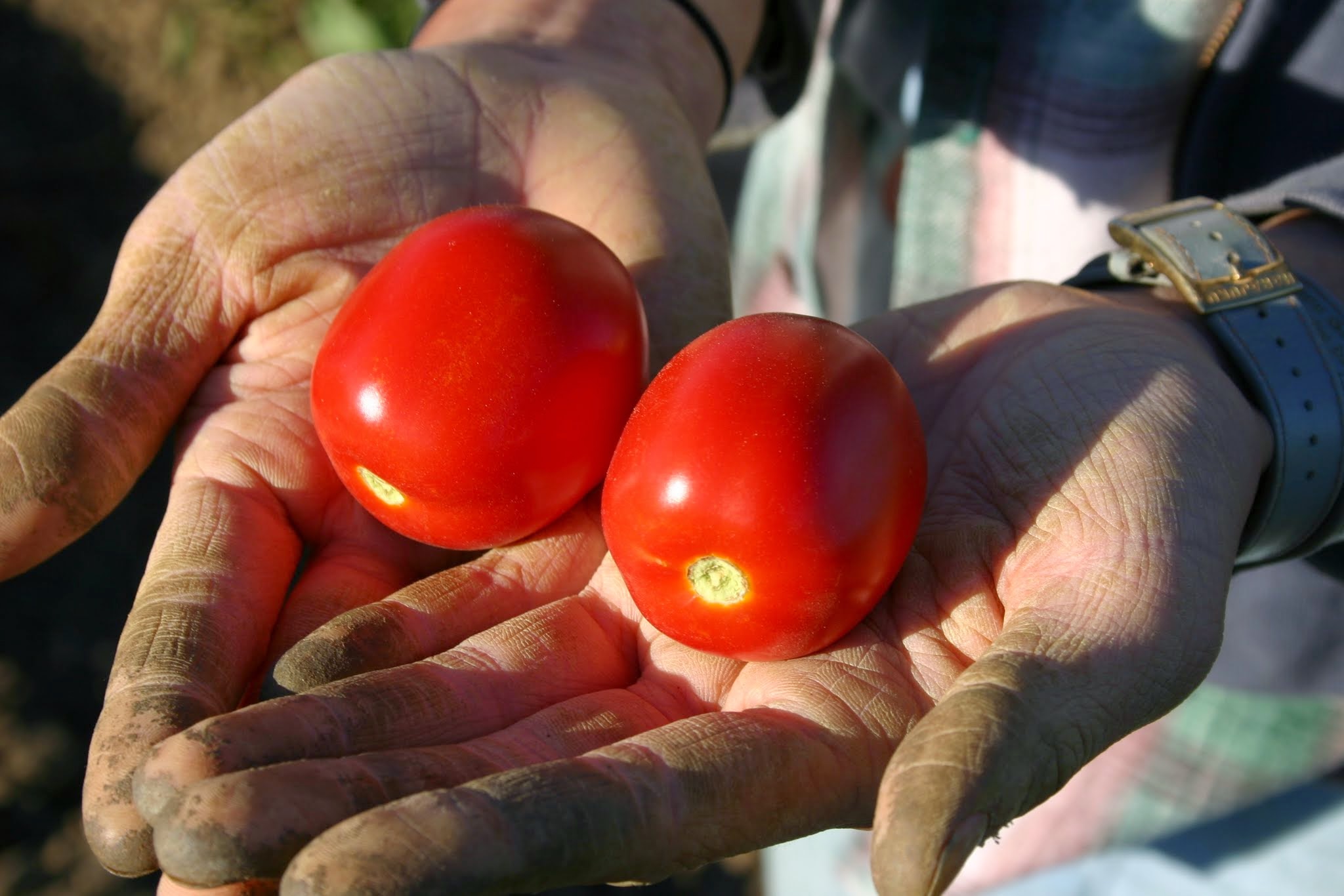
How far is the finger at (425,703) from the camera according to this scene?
1.73 metres

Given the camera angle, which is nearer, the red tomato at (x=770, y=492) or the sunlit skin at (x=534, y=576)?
the sunlit skin at (x=534, y=576)

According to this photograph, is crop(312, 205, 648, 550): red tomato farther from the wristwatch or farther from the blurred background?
the blurred background

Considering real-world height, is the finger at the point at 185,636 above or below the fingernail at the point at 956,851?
below

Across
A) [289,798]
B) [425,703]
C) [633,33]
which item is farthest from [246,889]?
[633,33]

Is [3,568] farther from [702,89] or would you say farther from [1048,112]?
[1048,112]

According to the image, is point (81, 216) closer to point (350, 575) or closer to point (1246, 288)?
A: point (350, 575)

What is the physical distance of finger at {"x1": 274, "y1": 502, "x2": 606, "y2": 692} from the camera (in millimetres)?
2064

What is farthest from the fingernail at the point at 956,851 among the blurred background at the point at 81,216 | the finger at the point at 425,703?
Result: the blurred background at the point at 81,216

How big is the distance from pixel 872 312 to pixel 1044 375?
1.93m

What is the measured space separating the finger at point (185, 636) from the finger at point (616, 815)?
47cm

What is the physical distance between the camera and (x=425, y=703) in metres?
1.98

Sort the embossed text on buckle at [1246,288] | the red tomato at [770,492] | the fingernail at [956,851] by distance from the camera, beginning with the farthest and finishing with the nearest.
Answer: the embossed text on buckle at [1246,288] < the red tomato at [770,492] < the fingernail at [956,851]

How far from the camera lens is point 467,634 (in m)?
2.31

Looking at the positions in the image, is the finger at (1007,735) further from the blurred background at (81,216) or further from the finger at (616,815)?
the blurred background at (81,216)
